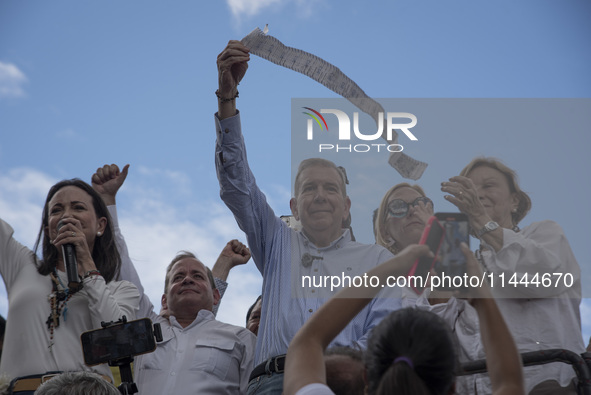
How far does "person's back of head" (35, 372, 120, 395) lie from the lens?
94.6 inches

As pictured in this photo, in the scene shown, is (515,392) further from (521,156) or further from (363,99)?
(363,99)

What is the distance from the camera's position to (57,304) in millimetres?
3316

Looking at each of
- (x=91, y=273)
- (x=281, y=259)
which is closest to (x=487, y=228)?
(x=281, y=259)

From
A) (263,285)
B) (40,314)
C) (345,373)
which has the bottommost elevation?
(345,373)

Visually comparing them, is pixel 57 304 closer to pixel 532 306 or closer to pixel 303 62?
pixel 303 62

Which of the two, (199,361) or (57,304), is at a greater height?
(57,304)

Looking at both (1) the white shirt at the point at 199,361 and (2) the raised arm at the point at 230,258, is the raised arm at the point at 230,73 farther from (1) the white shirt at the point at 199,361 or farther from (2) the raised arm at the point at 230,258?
(2) the raised arm at the point at 230,258

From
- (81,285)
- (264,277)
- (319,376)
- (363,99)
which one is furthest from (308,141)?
(319,376)

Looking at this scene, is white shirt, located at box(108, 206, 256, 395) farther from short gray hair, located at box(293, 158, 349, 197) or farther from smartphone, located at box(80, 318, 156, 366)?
short gray hair, located at box(293, 158, 349, 197)

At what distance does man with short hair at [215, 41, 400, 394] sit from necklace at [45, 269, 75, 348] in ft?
2.81

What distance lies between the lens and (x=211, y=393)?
3.48 m

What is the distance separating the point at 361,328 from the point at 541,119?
1194mm

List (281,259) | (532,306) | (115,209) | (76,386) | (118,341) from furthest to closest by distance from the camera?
(115,209)
(281,259)
(532,306)
(118,341)
(76,386)

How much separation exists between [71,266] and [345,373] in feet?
5.39
